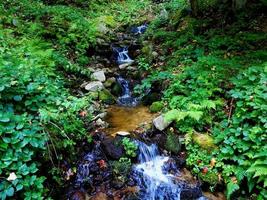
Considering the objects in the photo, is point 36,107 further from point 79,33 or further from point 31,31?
point 79,33

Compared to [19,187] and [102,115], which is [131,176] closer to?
[102,115]

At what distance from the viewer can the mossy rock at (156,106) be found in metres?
7.18

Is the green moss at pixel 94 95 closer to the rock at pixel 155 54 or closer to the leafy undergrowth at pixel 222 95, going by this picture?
the leafy undergrowth at pixel 222 95

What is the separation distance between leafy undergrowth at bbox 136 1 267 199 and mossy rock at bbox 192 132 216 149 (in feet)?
0.06

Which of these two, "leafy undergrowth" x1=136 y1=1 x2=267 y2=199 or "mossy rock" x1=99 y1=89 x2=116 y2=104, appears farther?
"mossy rock" x1=99 y1=89 x2=116 y2=104

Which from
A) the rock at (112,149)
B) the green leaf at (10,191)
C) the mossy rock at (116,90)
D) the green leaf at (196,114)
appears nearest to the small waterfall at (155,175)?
the rock at (112,149)

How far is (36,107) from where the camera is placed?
16.2 ft

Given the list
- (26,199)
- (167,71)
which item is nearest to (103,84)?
(167,71)

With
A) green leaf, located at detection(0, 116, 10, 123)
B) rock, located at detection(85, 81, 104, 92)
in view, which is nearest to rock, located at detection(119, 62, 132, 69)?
rock, located at detection(85, 81, 104, 92)

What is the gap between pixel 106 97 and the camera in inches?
309

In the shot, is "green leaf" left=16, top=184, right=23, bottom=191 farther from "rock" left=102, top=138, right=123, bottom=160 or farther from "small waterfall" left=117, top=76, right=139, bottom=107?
"small waterfall" left=117, top=76, right=139, bottom=107

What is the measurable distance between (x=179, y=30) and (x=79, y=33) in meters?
3.61

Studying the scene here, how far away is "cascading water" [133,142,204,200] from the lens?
5355mm

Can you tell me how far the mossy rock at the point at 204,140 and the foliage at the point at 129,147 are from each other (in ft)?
3.98
